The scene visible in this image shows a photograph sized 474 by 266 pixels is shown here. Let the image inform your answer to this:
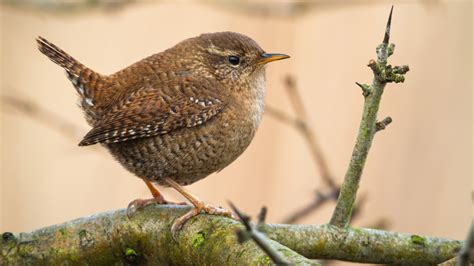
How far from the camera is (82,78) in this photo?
3.36 metres

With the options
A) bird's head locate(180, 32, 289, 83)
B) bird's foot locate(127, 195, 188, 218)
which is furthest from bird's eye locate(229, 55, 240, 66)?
bird's foot locate(127, 195, 188, 218)

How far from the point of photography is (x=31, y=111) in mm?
3816

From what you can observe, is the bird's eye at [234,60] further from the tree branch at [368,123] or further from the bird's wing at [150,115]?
the tree branch at [368,123]

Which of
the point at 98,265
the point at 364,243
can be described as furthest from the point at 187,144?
the point at 364,243

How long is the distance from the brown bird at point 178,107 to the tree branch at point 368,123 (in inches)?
23.8

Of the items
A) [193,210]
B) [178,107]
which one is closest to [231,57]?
[178,107]

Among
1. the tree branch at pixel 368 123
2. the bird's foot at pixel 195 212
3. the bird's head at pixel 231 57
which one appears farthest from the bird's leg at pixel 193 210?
the bird's head at pixel 231 57

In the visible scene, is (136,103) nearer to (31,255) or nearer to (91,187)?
(31,255)

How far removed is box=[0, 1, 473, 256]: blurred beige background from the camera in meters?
4.58

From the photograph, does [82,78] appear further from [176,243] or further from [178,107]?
[176,243]

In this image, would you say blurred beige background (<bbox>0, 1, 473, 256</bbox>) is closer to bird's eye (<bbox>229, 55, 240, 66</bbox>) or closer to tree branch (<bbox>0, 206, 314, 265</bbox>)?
bird's eye (<bbox>229, 55, 240, 66</bbox>)

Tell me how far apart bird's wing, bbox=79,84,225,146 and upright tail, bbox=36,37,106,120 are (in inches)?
5.4

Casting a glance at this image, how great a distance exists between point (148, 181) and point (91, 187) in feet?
6.73

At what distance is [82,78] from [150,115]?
1.53 feet
